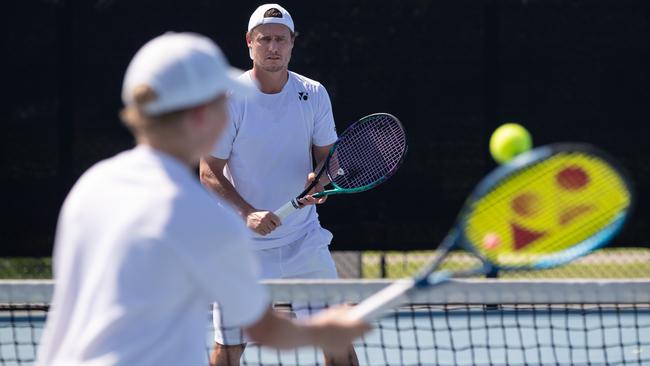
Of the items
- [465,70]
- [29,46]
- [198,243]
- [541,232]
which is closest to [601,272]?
[465,70]

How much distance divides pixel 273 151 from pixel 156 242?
2.54 meters

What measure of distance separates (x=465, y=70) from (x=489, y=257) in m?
4.15

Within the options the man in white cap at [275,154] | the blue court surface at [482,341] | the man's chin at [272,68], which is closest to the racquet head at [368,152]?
the man in white cap at [275,154]

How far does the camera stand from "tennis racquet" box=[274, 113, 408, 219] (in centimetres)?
446

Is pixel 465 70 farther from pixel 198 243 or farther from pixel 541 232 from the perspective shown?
pixel 198 243

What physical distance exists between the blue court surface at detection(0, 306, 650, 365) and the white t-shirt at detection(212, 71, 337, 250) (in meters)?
1.05

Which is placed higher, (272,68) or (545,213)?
(272,68)

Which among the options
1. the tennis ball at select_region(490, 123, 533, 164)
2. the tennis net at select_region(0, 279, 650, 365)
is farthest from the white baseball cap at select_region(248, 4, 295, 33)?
the tennis net at select_region(0, 279, 650, 365)

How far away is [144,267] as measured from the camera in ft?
6.05

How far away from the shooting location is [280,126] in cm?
437

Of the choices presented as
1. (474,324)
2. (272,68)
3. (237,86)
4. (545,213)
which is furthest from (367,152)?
(474,324)

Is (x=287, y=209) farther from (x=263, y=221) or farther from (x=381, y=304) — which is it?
(x=381, y=304)

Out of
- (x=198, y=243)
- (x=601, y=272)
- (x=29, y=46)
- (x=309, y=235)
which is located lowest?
(x=601, y=272)

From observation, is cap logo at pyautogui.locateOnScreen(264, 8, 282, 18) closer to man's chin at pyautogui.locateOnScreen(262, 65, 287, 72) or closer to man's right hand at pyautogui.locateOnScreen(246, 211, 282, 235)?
man's chin at pyautogui.locateOnScreen(262, 65, 287, 72)
